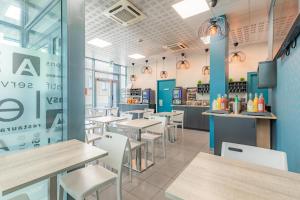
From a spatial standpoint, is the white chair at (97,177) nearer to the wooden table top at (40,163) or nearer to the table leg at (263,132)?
the wooden table top at (40,163)

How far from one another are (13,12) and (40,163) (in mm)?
1470

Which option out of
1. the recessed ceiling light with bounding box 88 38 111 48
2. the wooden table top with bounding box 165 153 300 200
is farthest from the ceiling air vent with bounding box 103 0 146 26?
the wooden table top with bounding box 165 153 300 200

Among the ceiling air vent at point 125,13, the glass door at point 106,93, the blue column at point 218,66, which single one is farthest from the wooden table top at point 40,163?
the glass door at point 106,93

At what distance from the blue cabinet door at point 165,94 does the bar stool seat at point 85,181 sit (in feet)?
19.1

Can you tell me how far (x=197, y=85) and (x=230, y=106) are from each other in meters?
3.00

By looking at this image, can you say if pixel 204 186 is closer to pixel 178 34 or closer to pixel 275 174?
pixel 275 174

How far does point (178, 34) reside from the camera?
4281 mm

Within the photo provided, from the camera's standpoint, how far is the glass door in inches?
300

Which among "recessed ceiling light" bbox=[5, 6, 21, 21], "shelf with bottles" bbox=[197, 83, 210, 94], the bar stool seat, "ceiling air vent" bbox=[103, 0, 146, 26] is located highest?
"ceiling air vent" bbox=[103, 0, 146, 26]

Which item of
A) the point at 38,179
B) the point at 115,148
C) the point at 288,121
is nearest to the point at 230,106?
the point at 288,121

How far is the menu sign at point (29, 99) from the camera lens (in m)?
1.31

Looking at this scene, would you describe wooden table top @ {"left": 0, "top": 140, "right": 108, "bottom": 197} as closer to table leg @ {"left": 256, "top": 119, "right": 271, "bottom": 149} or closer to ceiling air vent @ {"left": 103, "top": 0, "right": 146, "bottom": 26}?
ceiling air vent @ {"left": 103, "top": 0, "right": 146, "bottom": 26}

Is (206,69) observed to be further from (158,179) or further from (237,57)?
(158,179)

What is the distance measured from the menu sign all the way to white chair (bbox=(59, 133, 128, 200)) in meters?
0.48
